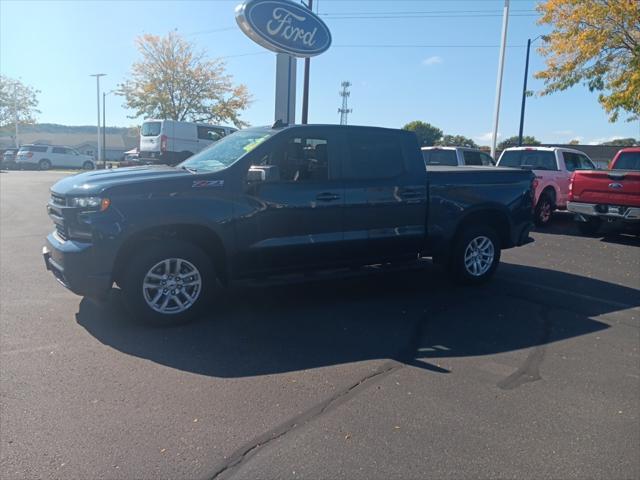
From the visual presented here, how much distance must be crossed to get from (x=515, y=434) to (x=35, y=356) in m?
3.77

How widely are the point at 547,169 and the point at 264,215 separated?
10.4 meters

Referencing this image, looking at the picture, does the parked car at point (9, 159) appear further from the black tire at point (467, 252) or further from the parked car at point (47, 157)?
the black tire at point (467, 252)

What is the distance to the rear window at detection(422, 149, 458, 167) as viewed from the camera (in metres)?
14.3

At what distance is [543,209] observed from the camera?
1336 cm

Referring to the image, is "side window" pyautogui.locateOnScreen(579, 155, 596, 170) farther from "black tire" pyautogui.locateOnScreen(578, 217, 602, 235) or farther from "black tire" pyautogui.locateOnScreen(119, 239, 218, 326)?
"black tire" pyautogui.locateOnScreen(119, 239, 218, 326)

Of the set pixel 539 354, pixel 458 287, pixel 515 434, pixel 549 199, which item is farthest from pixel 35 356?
pixel 549 199

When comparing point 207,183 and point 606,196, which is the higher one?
point 207,183

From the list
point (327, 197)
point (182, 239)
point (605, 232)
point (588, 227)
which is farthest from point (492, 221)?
point (605, 232)

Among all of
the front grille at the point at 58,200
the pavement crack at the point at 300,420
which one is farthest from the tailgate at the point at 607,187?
the front grille at the point at 58,200

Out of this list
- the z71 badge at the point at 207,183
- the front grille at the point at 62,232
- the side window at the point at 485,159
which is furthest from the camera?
the side window at the point at 485,159

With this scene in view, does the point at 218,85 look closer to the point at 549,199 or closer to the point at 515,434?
the point at 549,199

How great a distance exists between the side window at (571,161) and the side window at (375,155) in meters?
9.12

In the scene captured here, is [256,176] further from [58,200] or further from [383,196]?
[58,200]

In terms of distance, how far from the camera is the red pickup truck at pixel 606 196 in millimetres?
10641
